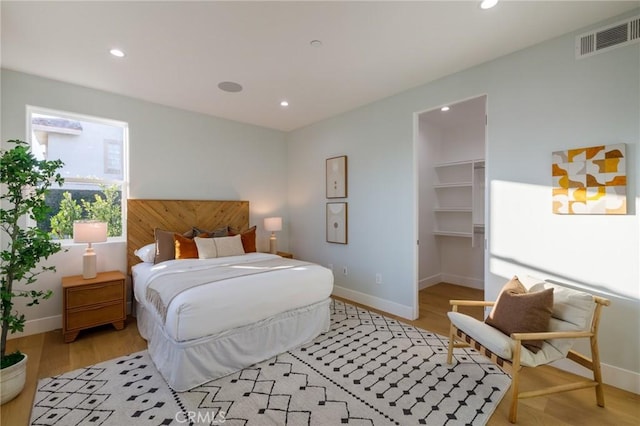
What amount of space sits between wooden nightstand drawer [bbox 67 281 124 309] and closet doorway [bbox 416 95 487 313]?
14.2 feet

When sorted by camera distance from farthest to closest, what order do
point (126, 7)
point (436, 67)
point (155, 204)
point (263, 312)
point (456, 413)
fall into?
1. point (155, 204)
2. point (436, 67)
3. point (263, 312)
4. point (126, 7)
5. point (456, 413)

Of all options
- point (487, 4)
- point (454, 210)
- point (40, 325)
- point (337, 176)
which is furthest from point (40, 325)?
point (454, 210)

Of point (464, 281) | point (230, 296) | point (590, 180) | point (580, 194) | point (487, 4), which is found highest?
point (487, 4)

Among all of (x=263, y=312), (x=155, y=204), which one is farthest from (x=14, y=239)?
(x=263, y=312)

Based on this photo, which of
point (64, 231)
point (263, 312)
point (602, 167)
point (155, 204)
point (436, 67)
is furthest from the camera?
point (155, 204)

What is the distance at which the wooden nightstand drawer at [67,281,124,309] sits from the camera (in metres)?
2.90

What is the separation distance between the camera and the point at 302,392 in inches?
82.6

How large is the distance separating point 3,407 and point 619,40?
5221 mm

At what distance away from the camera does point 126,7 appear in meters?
2.05

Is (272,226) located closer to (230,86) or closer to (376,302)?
(376,302)

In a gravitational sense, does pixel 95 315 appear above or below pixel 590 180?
below

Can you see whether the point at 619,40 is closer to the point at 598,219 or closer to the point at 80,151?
the point at 598,219

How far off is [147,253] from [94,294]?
66 cm

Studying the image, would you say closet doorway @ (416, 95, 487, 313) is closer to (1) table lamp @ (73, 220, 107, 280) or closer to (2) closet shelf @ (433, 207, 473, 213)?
(2) closet shelf @ (433, 207, 473, 213)
